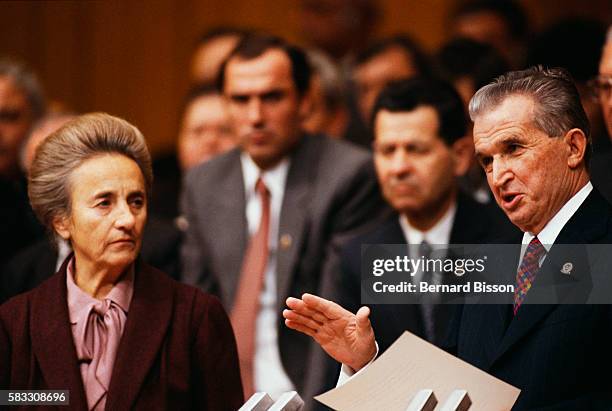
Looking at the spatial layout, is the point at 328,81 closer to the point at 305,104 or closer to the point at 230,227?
the point at 305,104

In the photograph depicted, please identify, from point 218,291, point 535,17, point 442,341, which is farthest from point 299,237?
point 535,17

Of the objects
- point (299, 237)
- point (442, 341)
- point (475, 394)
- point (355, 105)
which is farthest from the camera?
point (355, 105)

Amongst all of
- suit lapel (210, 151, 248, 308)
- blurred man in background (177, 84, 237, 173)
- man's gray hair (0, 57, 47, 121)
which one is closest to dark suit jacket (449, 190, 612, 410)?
suit lapel (210, 151, 248, 308)

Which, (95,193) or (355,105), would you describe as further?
(355,105)

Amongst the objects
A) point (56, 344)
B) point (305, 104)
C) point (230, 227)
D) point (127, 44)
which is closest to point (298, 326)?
point (56, 344)

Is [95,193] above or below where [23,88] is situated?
below

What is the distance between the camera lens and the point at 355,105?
498 centimetres

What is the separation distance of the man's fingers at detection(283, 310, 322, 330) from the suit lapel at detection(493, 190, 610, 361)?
0.36m

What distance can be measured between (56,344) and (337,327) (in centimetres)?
58

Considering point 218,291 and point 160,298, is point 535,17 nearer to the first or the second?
point 218,291

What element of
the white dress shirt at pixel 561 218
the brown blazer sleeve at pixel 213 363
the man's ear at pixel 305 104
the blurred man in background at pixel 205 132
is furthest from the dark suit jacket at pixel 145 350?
the blurred man in background at pixel 205 132

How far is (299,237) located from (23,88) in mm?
1564

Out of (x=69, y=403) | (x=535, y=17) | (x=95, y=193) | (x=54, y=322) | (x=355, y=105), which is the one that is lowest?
(x=69, y=403)

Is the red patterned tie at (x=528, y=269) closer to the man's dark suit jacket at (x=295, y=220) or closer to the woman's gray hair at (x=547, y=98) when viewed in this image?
the woman's gray hair at (x=547, y=98)
